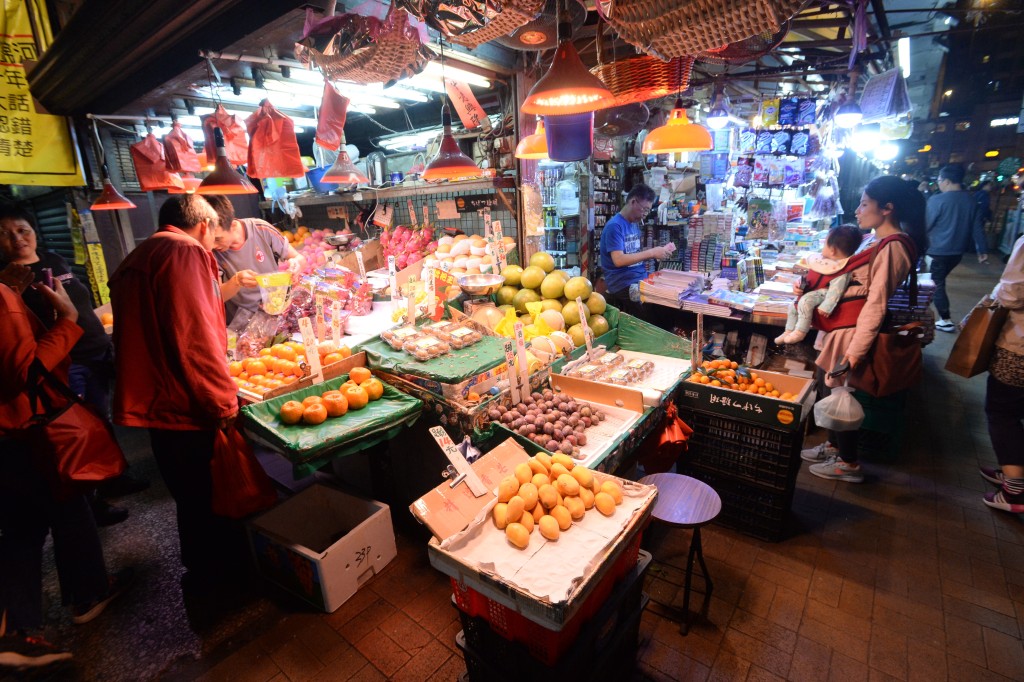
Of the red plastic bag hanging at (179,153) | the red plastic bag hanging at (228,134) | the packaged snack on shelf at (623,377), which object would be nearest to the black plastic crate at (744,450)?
the packaged snack on shelf at (623,377)

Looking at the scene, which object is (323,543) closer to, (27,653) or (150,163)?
(27,653)

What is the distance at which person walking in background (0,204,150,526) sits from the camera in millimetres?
3066

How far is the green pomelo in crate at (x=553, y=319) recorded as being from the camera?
3.43 m

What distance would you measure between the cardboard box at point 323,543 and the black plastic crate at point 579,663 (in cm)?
99

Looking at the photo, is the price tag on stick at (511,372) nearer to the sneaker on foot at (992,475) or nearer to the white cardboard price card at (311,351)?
the white cardboard price card at (311,351)

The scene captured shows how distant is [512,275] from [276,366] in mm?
1936

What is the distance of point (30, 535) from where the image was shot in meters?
2.48

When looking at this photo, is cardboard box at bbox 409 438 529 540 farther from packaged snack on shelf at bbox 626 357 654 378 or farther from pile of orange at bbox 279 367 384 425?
packaged snack on shelf at bbox 626 357 654 378

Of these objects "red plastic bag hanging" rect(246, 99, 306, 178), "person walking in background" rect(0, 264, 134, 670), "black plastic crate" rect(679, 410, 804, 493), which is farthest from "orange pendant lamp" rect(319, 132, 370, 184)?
"black plastic crate" rect(679, 410, 804, 493)

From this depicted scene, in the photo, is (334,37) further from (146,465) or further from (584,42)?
(146,465)

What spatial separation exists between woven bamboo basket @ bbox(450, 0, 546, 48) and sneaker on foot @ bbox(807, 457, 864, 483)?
4.08 metres

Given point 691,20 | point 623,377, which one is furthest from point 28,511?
point 691,20

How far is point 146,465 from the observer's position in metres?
4.43

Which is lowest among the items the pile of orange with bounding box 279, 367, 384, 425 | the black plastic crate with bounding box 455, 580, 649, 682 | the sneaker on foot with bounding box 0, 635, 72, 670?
the sneaker on foot with bounding box 0, 635, 72, 670
